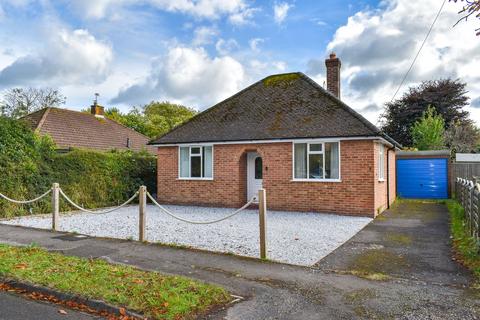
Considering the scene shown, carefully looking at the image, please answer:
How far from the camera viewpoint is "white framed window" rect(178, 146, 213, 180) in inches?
647

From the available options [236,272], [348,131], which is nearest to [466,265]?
[236,272]

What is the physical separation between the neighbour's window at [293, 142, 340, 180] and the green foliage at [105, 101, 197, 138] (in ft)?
92.2

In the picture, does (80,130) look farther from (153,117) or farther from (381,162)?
(153,117)

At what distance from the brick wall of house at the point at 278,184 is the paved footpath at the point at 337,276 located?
3740 mm

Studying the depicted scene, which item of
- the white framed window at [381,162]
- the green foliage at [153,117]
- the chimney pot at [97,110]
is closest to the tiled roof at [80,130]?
the chimney pot at [97,110]

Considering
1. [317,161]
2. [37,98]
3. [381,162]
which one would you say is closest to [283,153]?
[317,161]

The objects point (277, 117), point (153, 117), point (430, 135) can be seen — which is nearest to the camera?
point (277, 117)

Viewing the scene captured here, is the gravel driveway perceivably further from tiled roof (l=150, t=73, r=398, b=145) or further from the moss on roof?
the moss on roof

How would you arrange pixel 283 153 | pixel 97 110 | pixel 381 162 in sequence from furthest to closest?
pixel 97 110 → pixel 381 162 → pixel 283 153

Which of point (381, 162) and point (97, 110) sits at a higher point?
point (97, 110)

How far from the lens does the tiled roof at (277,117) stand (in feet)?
45.6

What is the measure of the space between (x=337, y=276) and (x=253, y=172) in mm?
10268

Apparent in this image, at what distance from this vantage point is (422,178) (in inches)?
808

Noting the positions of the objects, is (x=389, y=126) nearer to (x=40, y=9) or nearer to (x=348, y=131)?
(x=348, y=131)
